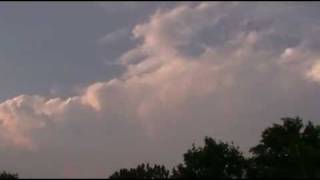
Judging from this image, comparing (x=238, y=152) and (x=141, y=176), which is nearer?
(x=238, y=152)

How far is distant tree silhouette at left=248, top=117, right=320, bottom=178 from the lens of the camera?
81938mm

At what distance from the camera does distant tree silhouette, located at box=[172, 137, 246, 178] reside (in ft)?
289

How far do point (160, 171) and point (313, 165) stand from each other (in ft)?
126

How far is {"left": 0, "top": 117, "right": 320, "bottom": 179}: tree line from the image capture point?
8356cm

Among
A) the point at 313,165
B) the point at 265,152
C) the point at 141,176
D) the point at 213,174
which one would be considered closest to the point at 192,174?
the point at 213,174

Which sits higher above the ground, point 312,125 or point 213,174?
point 312,125

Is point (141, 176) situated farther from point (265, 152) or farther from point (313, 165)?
point (313, 165)

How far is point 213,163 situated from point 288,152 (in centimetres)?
1103

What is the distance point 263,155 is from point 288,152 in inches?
182

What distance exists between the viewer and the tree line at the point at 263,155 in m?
83.6

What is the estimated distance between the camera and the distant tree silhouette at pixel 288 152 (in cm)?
8194

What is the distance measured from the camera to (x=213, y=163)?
293 ft

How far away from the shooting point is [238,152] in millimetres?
92062

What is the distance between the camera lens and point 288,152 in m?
85.5
